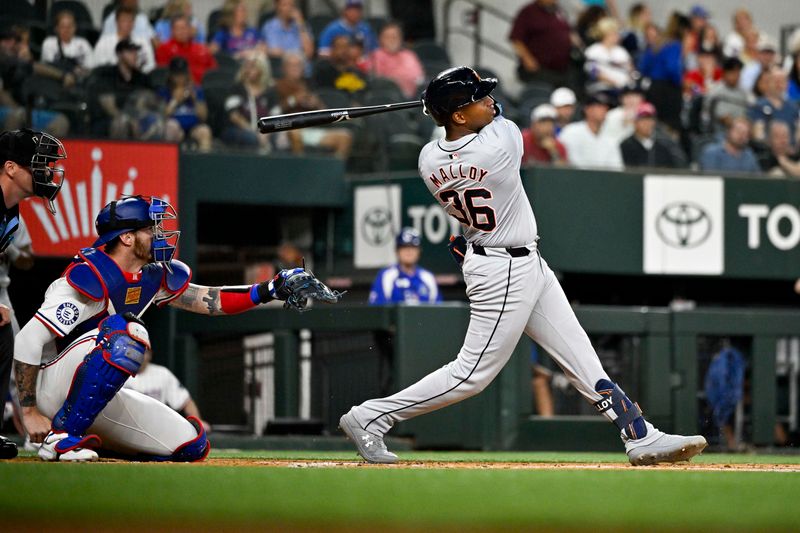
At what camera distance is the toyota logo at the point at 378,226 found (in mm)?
12367

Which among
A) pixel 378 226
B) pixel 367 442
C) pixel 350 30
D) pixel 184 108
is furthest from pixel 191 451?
pixel 350 30

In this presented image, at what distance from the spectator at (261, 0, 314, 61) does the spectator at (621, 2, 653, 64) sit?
3896 mm

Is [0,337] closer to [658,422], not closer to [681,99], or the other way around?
[658,422]

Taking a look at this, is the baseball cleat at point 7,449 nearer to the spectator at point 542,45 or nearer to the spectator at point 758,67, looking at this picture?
the spectator at point 542,45

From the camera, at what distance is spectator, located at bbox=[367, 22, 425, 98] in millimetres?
13469

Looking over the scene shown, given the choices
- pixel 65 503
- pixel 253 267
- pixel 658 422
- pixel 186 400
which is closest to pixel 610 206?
pixel 658 422

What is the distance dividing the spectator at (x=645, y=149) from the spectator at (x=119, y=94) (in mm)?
4172

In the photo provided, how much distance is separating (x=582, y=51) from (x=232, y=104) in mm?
4516

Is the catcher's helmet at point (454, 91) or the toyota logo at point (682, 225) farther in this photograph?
the toyota logo at point (682, 225)

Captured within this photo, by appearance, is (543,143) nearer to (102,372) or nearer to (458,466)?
(458,466)

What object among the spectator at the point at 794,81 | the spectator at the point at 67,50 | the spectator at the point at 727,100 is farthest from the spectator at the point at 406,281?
the spectator at the point at 794,81

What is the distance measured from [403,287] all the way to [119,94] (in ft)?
8.99

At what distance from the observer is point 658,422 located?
11125mm

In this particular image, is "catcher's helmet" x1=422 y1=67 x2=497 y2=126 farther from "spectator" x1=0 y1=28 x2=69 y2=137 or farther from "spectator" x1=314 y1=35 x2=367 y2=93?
"spectator" x1=314 y1=35 x2=367 y2=93
